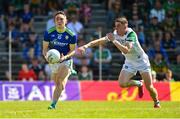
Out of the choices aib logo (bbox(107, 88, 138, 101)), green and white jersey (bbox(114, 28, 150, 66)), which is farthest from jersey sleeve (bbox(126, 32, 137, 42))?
aib logo (bbox(107, 88, 138, 101))

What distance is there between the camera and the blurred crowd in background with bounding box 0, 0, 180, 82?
29953 mm

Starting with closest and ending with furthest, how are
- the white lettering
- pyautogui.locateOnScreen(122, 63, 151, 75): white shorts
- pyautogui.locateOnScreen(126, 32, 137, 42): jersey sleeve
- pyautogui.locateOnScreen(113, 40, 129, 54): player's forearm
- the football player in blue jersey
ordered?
pyautogui.locateOnScreen(113, 40, 129, 54): player's forearm, pyautogui.locateOnScreen(126, 32, 137, 42): jersey sleeve, the football player in blue jersey, pyautogui.locateOnScreen(122, 63, 151, 75): white shorts, the white lettering

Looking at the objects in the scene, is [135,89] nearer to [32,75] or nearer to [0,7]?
[32,75]

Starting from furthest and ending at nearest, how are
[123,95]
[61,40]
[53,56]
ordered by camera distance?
1. [123,95]
2. [61,40]
3. [53,56]

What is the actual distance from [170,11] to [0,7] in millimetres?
8391

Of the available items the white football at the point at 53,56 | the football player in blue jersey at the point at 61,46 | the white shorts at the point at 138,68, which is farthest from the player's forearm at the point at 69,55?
the white shorts at the point at 138,68

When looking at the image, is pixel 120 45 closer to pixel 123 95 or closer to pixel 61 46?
pixel 61 46

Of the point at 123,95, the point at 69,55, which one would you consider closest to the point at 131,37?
the point at 69,55

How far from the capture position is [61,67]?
18578mm

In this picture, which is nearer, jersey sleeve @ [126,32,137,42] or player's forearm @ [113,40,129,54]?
player's forearm @ [113,40,129,54]

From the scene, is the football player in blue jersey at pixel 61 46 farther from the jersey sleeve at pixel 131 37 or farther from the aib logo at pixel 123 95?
the aib logo at pixel 123 95

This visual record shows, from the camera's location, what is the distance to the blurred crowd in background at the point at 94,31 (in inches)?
1179

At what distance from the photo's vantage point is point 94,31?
32219 mm

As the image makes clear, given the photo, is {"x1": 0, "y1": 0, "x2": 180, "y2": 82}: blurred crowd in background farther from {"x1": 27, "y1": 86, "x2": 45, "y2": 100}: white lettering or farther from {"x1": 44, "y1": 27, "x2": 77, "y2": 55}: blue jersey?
{"x1": 44, "y1": 27, "x2": 77, "y2": 55}: blue jersey
